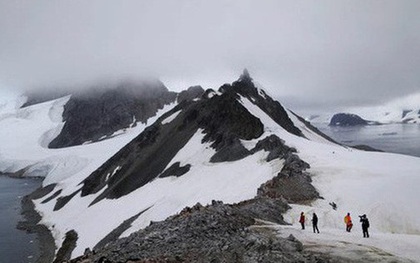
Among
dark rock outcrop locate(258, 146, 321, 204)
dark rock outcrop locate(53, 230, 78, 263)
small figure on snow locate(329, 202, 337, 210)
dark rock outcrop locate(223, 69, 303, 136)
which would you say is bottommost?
dark rock outcrop locate(53, 230, 78, 263)

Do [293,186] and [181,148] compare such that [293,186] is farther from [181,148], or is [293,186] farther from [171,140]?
[171,140]

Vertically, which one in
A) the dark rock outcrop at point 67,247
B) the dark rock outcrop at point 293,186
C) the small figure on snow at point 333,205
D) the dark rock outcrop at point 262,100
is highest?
the dark rock outcrop at point 262,100

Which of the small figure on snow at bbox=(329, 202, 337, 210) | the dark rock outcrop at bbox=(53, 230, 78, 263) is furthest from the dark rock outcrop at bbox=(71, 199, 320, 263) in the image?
the dark rock outcrop at bbox=(53, 230, 78, 263)

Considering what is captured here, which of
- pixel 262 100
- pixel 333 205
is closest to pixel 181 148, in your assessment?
pixel 262 100

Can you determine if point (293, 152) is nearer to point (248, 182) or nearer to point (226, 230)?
point (248, 182)

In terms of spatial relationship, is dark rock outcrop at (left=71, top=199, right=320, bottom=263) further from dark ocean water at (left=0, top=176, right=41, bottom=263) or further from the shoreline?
dark ocean water at (left=0, top=176, right=41, bottom=263)

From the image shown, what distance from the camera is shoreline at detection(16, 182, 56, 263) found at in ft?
219

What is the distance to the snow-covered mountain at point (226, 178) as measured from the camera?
40094 mm

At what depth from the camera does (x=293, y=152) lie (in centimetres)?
5991

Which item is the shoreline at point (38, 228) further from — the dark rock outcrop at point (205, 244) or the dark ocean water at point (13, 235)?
the dark rock outcrop at point (205, 244)

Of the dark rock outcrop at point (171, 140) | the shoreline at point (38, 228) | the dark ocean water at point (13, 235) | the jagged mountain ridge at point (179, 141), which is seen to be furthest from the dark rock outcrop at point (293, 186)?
the dark ocean water at point (13, 235)

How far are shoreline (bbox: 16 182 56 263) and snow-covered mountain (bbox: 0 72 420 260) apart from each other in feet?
5.88

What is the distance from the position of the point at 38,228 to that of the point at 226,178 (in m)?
46.4

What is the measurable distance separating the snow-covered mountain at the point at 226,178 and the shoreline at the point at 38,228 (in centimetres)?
179
